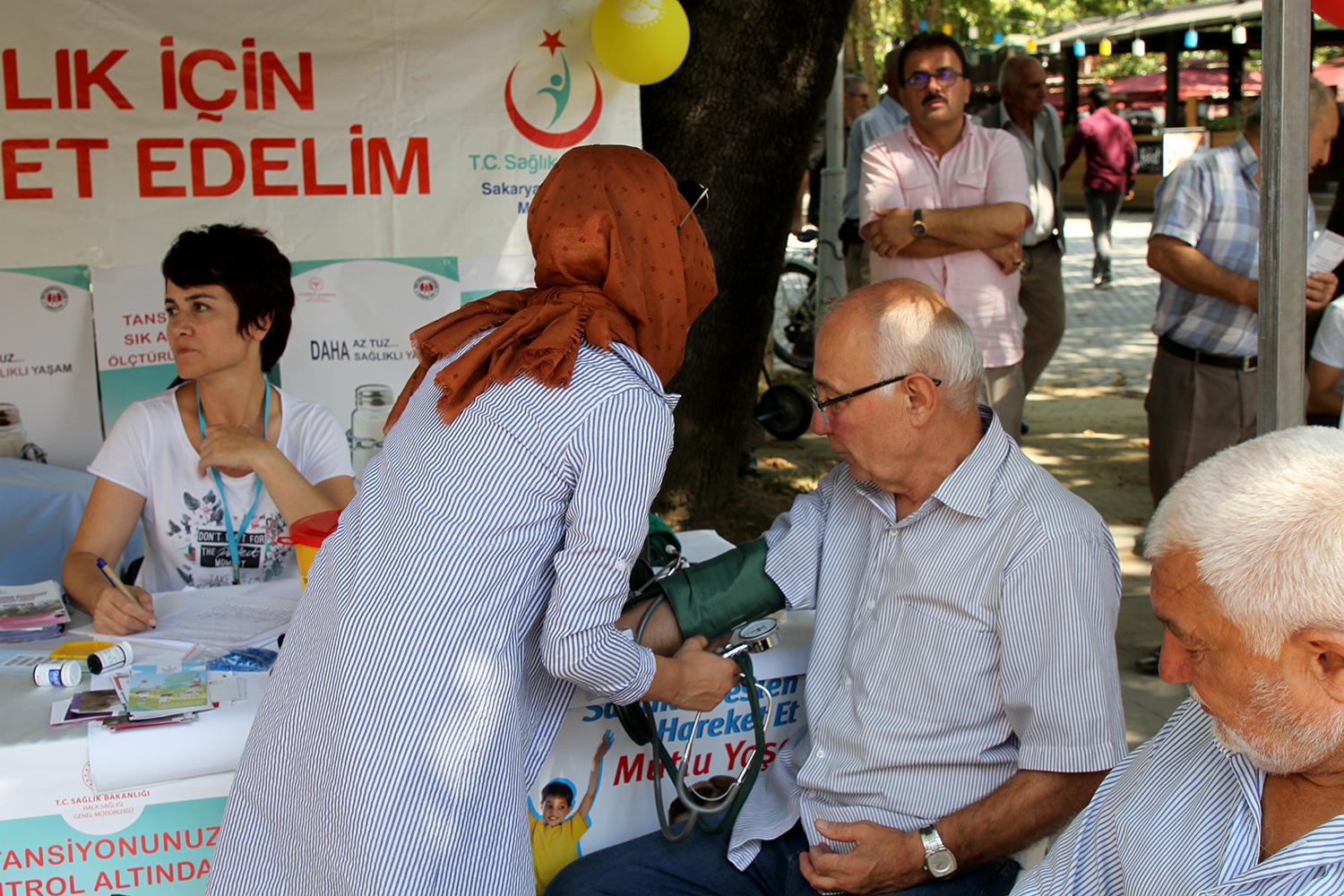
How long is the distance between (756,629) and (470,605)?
2.16 ft

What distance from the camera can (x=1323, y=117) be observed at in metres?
3.71

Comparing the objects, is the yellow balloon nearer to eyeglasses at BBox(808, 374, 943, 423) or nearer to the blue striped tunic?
eyeglasses at BBox(808, 374, 943, 423)

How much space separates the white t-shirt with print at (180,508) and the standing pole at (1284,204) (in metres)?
2.15

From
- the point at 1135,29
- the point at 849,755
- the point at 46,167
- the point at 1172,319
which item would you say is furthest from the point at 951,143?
the point at 1135,29

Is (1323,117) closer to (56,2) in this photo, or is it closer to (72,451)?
(56,2)

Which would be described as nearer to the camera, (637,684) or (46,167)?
(637,684)

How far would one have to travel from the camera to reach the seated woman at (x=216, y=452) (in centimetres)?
259

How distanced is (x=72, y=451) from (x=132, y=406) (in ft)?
4.38

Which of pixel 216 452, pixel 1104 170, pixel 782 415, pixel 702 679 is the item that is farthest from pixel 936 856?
pixel 1104 170

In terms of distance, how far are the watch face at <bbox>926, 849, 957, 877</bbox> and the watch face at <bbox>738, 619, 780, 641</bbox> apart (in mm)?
474

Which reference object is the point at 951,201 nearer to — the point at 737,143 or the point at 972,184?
the point at 972,184

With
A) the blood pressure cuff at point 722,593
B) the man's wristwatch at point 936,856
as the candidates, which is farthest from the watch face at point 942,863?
the blood pressure cuff at point 722,593

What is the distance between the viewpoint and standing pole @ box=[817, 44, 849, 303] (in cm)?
656

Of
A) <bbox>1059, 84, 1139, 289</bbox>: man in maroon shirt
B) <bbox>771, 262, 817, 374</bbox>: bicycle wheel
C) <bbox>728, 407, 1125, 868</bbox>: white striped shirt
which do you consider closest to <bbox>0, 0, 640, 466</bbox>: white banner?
<bbox>728, 407, 1125, 868</bbox>: white striped shirt
